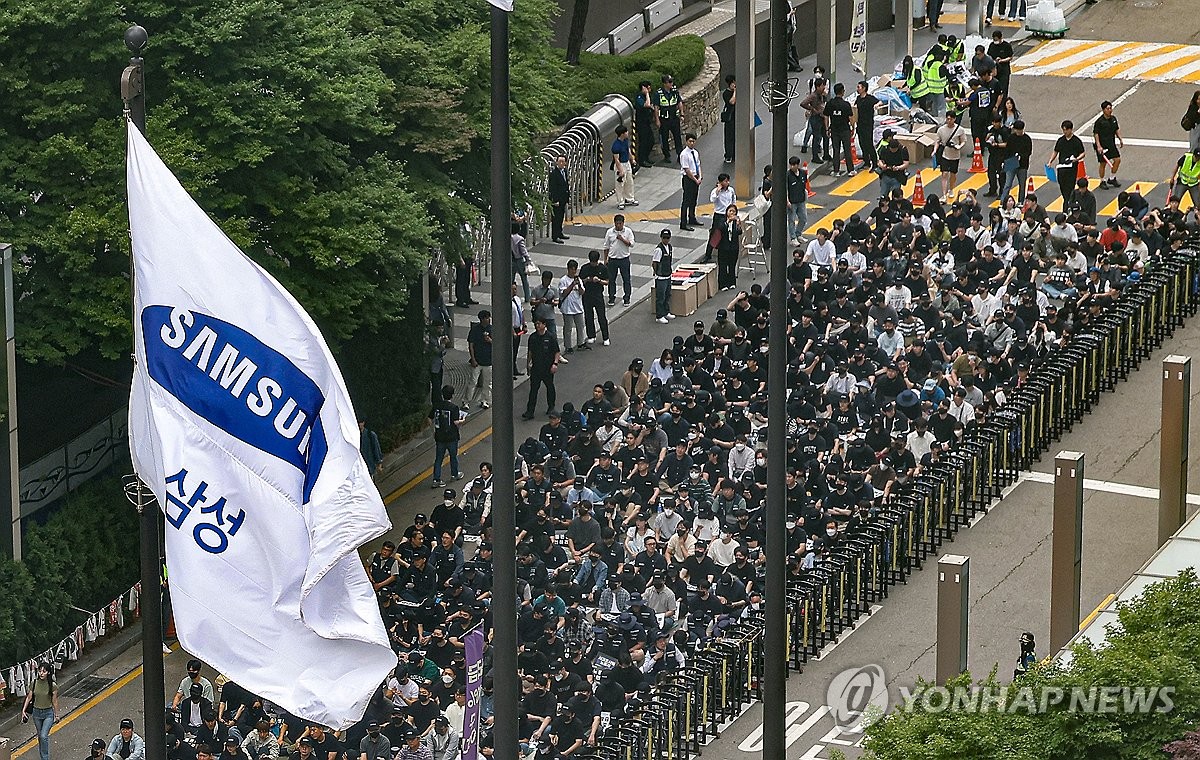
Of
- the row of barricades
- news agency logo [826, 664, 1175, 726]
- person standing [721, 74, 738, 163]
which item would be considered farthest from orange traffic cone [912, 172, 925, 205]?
news agency logo [826, 664, 1175, 726]

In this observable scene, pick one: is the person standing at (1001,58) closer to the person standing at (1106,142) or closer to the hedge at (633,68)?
the person standing at (1106,142)

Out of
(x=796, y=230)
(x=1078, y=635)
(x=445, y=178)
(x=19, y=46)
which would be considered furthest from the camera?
(x=796, y=230)

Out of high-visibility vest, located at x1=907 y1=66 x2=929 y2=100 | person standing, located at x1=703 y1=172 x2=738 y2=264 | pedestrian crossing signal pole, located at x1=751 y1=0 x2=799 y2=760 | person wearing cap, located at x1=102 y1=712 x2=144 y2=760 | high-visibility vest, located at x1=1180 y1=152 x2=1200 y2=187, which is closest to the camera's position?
pedestrian crossing signal pole, located at x1=751 y1=0 x2=799 y2=760

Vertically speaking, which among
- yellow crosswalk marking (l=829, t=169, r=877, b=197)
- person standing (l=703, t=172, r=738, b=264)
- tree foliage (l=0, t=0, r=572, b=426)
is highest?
tree foliage (l=0, t=0, r=572, b=426)

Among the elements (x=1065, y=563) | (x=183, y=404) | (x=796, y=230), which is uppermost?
(x=183, y=404)

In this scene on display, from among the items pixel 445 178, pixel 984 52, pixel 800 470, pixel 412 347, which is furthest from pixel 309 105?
pixel 984 52

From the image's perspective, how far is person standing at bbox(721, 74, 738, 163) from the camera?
42.9 m

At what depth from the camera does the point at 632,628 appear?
81.7 feet

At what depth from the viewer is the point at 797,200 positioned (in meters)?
39.3

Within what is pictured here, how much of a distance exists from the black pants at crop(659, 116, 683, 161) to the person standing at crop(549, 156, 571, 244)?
3.84 meters

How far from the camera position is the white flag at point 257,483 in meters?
12.8

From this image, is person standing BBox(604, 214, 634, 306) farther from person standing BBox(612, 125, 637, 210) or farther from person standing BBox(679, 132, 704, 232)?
person standing BBox(612, 125, 637, 210)

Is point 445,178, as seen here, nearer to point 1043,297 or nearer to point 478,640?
point 1043,297

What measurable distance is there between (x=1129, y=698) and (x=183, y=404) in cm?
709
